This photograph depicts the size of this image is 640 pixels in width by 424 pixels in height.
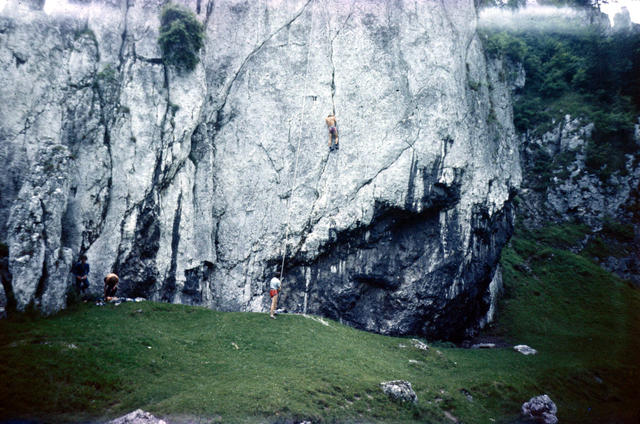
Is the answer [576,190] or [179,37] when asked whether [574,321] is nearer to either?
[576,190]

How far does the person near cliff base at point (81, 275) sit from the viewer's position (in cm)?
2108

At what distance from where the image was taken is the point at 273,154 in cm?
2942

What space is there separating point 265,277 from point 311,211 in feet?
18.7

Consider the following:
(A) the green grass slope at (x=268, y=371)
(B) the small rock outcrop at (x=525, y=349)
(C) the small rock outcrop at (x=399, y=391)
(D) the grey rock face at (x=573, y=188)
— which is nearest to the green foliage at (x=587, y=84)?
(D) the grey rock face at (x=573, y=188)

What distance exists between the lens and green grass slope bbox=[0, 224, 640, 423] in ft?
40.5

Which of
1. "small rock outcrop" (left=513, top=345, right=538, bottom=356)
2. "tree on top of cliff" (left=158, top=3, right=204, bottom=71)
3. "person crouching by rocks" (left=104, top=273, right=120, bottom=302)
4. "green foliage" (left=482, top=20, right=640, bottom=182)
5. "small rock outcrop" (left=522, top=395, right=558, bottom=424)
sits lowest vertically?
"small rock outcrop" (left=522, top=395, right=558, bottom=424)

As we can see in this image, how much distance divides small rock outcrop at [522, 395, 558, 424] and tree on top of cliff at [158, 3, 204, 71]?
2950 centimetres

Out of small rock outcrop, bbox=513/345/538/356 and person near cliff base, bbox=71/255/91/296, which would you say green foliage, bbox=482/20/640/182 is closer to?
small rock outcrop, bbox=513/345/538/356

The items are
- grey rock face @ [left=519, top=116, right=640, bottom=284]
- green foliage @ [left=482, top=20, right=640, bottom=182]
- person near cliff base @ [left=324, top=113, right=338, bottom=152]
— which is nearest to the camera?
person near cliff base @ [left=324, top=113, right=338, bottom=152]

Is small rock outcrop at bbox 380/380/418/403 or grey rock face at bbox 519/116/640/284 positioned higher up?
grey rock face at bbox 519/116/640/284

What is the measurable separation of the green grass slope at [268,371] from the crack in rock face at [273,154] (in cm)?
412

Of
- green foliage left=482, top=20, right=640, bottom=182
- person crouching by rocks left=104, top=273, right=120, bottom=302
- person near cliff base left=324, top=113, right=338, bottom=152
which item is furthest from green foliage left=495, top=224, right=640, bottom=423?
person crouching by rocks left=104, top=273, right=120, bottom=302

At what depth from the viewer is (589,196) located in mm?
45906

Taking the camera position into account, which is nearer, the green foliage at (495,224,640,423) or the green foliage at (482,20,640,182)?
the green foliage at (495,224,640,423)
